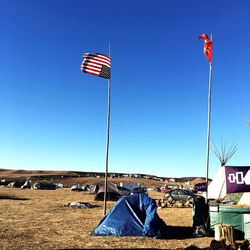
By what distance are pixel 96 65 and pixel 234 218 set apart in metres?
9.57

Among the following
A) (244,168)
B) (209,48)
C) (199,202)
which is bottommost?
(199,202)

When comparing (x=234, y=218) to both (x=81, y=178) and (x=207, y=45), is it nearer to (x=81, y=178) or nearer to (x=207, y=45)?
(x=207, y=45)

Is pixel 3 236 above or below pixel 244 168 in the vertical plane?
below

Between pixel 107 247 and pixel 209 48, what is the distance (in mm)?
12980

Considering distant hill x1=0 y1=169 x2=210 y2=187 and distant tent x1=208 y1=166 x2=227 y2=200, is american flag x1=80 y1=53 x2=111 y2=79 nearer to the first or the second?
distant tent x1=208 y1=166 x2=227 y2=200

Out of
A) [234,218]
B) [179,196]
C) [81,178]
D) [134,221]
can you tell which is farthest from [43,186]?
[234,218]

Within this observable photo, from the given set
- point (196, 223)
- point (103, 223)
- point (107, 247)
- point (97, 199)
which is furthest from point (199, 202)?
point (97, 199)

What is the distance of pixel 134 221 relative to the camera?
16.4 m

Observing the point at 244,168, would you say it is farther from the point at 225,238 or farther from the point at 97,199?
the point at 97,199

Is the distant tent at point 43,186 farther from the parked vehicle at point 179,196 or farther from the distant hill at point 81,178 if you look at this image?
the parked vehicle at point 179,196

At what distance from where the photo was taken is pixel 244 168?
15.8 metres

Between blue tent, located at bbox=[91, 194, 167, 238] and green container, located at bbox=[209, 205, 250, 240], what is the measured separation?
202 cm

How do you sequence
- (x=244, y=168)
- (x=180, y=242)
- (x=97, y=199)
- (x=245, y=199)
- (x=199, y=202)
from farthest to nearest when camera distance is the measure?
1. (x=97, y=199)
2. (x=245, y=199)
3. (x=199, y=202)
4. (x=244, y=168)
5. (x=180, y=242)

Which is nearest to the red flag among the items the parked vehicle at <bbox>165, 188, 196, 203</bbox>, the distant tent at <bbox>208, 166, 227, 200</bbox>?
the distant tent at <bbox>208, 166, 227, 200</bbox>
